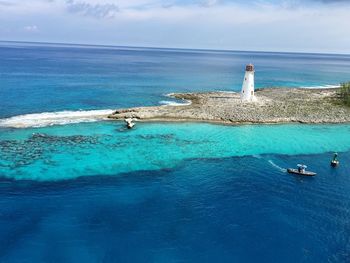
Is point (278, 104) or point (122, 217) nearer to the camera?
point (122, 217)

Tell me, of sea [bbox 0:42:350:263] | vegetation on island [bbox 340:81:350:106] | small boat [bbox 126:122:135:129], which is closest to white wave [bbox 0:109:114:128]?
sea [bbox 0:42:350:263]

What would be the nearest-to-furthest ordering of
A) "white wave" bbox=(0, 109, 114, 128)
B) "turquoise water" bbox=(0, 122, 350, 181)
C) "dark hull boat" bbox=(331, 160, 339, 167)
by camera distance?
"turquoise water" bbox=(0, 122, 350, 181) → "dark hull boat" bbox=(331, 160, 339, 167) → "white wave" bbox=(0, 109, 114, 128)

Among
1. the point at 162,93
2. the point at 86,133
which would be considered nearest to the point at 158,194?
the point at 86,133

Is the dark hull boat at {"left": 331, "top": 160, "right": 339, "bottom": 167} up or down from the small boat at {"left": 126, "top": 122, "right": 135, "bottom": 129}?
down

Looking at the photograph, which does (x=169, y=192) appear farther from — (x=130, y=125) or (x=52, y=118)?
(x=52, y=118)

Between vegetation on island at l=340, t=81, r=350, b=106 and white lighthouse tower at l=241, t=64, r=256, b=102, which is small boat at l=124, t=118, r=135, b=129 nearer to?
white lighthouse tower at l=241, t=64, r=256, b=102

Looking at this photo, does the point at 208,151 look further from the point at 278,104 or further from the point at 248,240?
the point at 278,104

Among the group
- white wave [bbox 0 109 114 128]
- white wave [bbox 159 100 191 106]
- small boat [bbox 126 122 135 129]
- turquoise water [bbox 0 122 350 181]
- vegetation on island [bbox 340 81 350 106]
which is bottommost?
turquoise water [bbox 0 122 350 181]
